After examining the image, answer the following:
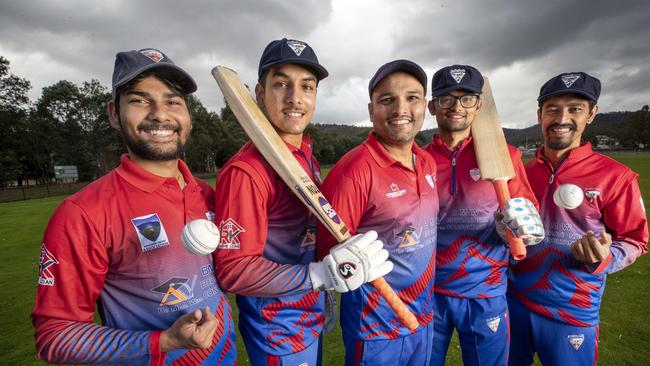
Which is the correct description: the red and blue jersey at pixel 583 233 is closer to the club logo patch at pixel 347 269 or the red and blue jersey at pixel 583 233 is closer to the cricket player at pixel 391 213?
the cricket player at pixel 391 213

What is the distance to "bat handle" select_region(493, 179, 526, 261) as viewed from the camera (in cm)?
202

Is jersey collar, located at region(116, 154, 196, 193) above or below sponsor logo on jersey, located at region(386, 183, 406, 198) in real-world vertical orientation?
above

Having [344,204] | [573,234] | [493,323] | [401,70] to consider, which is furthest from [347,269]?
[573,234]

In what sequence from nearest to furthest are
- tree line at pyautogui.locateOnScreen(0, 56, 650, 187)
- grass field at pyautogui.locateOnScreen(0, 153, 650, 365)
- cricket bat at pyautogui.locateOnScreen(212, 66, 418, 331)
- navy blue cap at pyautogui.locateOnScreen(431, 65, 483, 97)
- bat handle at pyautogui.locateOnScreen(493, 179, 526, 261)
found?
1. cricket bat at pyautogui.locateOnScreen(212, 66, 418, 331)
2. bat handle at pyautogui.locateOnScreen(493, 179, 526, 261)
3. navy blue cap at pyautogui.locateOnScreen(431, 65, 483, 97)
4. grass field at pyautogui.locateOnScreen(0, 153, 650, 365)
5. tree line at pyautogui.locateOnScreen(0, 56, 650, 187)

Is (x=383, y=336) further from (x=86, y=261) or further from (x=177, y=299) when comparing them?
(x=86, y=261)

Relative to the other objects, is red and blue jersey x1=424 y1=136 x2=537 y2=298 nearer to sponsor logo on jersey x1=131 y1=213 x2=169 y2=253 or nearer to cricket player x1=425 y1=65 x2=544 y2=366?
cricket player x1=425 y1=65 x2=544 y2=366

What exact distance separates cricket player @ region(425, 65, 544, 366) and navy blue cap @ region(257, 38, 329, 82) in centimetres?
107

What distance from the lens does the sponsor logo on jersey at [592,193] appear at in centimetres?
219

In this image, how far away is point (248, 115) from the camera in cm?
179

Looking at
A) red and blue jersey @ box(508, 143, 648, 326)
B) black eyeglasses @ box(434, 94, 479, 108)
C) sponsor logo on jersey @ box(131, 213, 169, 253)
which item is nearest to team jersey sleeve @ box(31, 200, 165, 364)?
sponsor logo on jersey @ box(131, 213, 169, 253)

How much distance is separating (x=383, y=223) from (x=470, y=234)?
0.83 metres

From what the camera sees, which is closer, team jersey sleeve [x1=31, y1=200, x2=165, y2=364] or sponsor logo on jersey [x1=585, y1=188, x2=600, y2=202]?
team jersey sleeve [x1=31, y1=200, x2=165, y2=364]

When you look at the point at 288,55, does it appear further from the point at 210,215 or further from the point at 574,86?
the point at 574,86

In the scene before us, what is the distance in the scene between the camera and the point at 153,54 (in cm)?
158
